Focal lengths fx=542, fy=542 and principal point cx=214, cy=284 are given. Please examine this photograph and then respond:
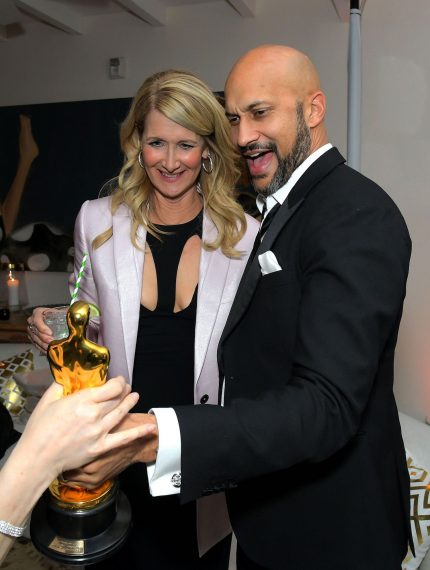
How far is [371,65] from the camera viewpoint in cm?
322

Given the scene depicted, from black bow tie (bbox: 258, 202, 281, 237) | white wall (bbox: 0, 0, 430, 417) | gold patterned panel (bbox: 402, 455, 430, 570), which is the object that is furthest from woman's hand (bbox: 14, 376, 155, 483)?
white wall (bbox: 0, 0, 430, 417)

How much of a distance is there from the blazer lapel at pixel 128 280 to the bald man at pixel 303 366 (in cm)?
44

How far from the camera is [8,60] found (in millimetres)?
4277

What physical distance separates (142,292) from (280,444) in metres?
0.91

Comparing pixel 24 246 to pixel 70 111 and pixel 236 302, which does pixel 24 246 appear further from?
pixel 236 302

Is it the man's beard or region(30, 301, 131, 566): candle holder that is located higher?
the man's beard

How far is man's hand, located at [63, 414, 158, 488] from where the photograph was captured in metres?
0.82

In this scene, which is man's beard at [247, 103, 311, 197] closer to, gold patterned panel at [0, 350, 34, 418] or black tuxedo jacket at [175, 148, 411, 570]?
black tuxedo jacket at [175, 148, 411, 570]

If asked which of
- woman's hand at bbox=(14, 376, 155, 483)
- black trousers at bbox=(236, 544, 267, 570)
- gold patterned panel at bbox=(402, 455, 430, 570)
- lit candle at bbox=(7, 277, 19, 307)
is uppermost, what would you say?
woman's hand at bbox=(14, 376, 155, 483)

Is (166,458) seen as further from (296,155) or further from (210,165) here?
(210,165)

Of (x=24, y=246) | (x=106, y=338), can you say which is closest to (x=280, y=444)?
(x=106, y=338)

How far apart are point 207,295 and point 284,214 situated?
0.55 meters

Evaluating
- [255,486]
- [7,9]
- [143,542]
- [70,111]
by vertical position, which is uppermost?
[7,9]

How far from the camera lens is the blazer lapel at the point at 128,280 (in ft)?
5.20
